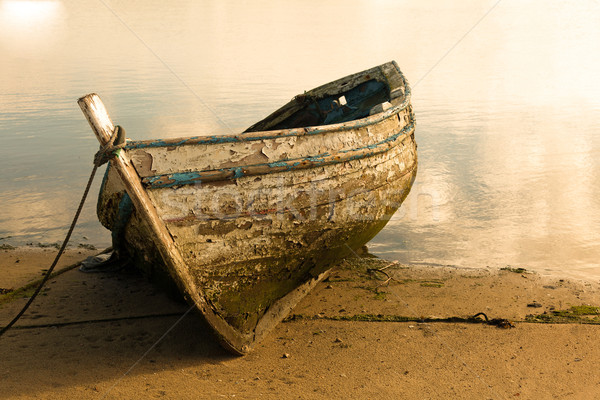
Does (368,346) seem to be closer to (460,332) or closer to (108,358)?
(460,332)

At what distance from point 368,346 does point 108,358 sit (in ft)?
6.06

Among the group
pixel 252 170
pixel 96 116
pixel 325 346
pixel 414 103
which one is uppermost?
pixel 96 116

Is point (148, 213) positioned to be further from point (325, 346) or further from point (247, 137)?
point (325, 346)

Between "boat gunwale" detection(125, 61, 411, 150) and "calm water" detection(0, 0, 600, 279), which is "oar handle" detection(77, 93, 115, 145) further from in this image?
"calm water" detection(0, 0, 600, 279)

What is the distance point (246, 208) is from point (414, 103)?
11.5 metres

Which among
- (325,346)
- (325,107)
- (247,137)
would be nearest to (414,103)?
(325,107)

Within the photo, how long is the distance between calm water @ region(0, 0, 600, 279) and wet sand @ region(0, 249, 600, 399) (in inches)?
55.9

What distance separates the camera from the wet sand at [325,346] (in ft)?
11.3

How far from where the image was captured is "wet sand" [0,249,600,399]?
11.3 ft

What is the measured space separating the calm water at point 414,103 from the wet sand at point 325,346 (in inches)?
55.9

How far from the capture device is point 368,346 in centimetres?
399

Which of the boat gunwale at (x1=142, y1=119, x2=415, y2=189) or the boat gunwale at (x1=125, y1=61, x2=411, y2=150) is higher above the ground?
the boat gunwale at (x1=125, y1=61, x2=411, y2=150)

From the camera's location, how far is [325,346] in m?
3.99

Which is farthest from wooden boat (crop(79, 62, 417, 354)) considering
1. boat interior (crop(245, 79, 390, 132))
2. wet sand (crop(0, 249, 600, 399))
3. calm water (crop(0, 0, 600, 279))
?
calm water (crop(0, 0, 600, 279))
